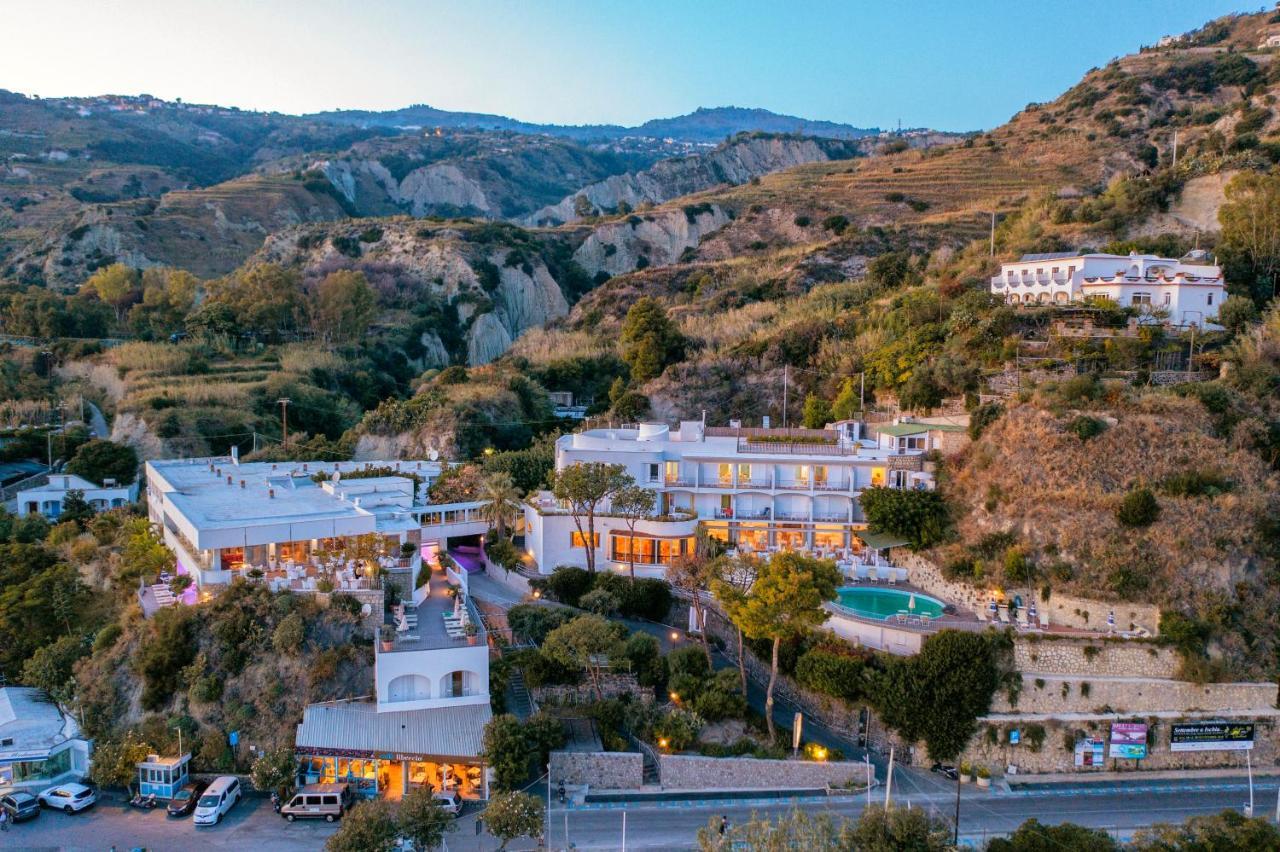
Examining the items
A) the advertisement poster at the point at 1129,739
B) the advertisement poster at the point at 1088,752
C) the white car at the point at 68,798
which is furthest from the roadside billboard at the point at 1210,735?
the white car at the point at 68,798

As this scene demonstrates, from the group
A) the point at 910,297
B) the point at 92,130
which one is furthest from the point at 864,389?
the point at 92,130

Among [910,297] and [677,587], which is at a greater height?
[910,297]

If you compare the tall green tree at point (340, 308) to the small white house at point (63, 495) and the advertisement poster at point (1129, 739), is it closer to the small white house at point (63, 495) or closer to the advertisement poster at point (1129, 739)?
the small white house at point (63, 495)

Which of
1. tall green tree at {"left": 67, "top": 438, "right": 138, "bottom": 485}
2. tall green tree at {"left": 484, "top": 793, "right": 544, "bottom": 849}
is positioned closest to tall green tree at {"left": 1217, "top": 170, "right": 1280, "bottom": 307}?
tall green tree at {"left": 484, "top": 793, "right": 544, "bottom": 849}

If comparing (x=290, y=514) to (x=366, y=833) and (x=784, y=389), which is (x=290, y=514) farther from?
(x=784, y=389)

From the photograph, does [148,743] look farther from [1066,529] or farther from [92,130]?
[92,130]

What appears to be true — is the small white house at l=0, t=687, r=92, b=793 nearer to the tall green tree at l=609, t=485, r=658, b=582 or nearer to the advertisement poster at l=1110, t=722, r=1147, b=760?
the tall green tree at l=609, t=485, r=658, b=582
